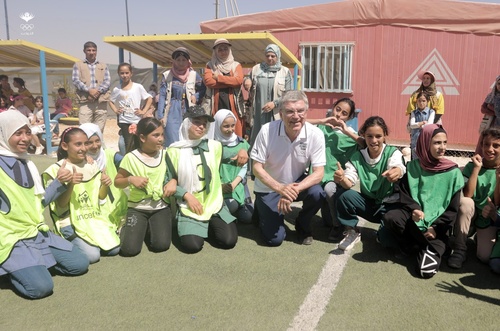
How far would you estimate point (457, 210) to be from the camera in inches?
142

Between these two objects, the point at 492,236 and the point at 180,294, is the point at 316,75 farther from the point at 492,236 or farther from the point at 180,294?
the point at 180,294

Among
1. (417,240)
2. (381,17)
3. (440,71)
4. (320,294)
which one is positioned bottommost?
(320,294)

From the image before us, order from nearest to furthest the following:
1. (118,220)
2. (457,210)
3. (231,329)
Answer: (231,329), (457,210), (118,220)

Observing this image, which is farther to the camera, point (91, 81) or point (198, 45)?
point (198, 45)

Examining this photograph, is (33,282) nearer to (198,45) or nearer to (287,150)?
(287,150)

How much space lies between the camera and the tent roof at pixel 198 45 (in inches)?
297

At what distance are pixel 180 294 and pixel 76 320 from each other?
27.5 inches

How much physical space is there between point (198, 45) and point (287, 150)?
5085 mm

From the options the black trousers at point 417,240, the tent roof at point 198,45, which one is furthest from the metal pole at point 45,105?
the black trousers at point 417,240

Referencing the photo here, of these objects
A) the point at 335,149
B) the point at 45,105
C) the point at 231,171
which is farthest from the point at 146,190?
the point at 45,105

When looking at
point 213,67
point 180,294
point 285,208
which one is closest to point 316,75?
point 213,67

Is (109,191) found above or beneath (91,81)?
beneath

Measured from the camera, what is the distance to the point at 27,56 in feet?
33.6

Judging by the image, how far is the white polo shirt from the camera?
4.07 m
